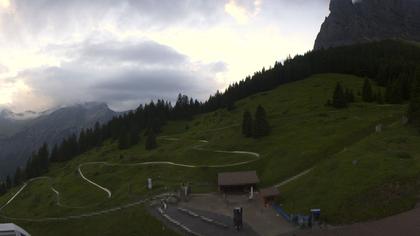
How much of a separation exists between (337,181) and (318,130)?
40.4m

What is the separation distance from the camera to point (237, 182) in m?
69.2

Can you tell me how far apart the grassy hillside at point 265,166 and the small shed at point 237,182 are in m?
3.58

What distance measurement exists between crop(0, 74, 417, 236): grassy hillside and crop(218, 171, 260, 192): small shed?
3.58 meters

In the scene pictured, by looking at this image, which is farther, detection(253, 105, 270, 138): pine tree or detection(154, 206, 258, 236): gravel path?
detection(253, 105, 270, 138): pine tree

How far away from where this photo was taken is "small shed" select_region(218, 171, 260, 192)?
6919 cm

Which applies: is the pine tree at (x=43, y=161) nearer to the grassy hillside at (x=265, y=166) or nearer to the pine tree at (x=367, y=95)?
the grassy hillside at (x=265, y=166)

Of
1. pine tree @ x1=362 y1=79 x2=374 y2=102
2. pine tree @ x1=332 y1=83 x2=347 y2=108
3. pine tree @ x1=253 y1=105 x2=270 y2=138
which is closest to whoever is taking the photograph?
pine tree @ x1=253 y1=105 x2=270 y2=138

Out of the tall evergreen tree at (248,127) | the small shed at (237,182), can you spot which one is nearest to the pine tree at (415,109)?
the small shed at (237,182)

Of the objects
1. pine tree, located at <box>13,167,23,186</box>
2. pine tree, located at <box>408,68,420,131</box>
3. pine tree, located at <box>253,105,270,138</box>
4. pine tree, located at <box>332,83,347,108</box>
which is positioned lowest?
pine tree, located at <box>13,167,23,186</box>

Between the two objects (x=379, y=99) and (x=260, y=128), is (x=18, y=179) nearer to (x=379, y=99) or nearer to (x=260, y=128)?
(x=260, y=128)

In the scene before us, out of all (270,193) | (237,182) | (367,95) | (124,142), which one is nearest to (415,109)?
(237,182)

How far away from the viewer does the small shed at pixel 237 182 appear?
69.2 meters

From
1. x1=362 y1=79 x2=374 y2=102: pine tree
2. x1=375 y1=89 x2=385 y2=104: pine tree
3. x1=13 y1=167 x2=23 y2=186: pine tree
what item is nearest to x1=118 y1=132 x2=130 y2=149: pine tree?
x1=13 y1=167 x2=23 y2=186: pine tree

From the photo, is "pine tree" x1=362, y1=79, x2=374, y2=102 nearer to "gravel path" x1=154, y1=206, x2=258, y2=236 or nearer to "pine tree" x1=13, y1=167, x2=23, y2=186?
"gravel path" x1=154, y1=206, x2=258, y2=236
